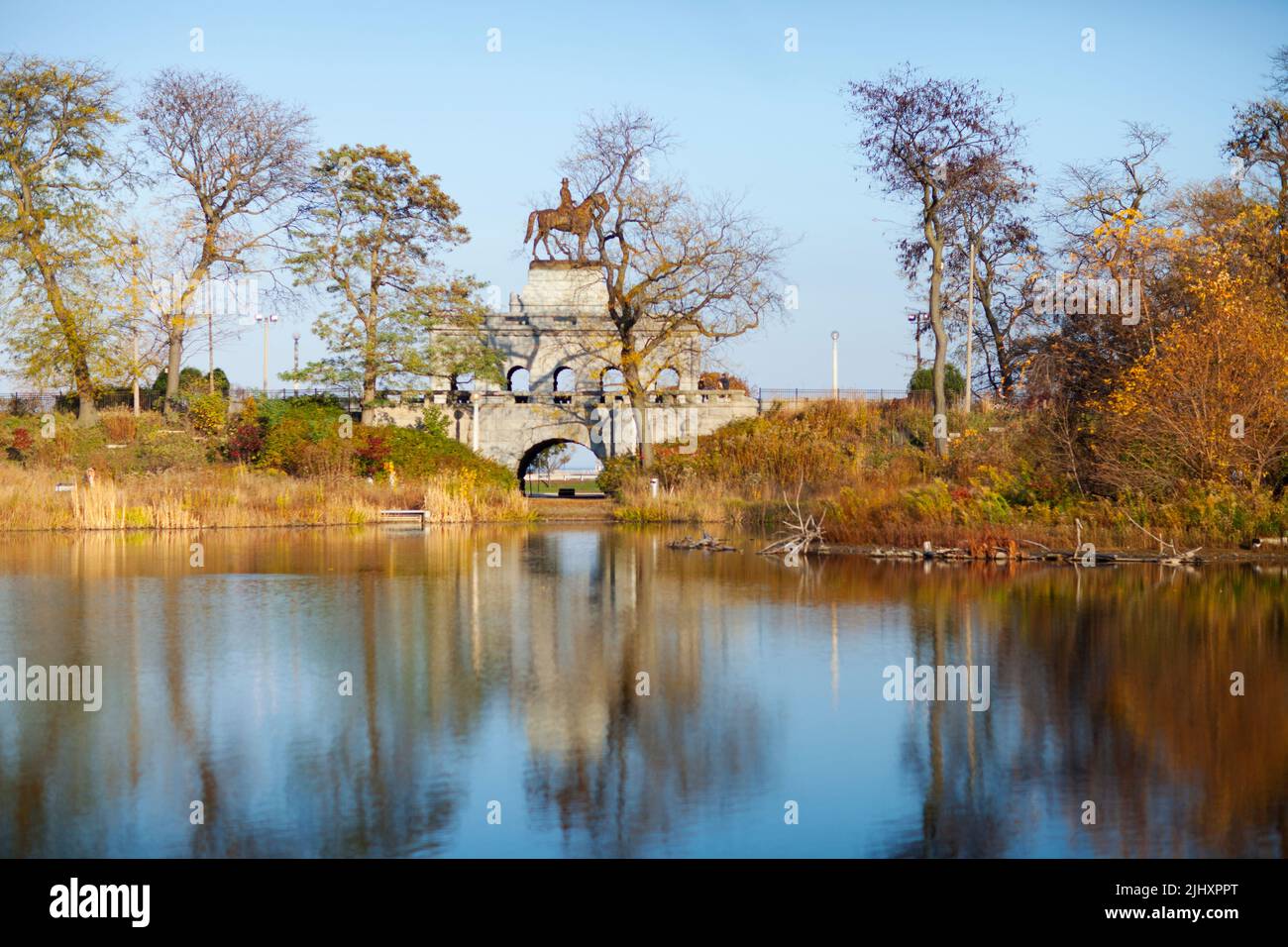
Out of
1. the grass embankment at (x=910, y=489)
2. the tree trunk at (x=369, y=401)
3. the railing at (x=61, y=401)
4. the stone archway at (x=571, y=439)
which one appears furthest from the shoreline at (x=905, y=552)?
the railing at (x=61, y=401)

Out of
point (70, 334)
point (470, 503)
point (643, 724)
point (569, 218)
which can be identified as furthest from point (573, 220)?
point (643, 724)

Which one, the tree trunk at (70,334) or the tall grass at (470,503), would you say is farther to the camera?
the tree trunk at (70,334)

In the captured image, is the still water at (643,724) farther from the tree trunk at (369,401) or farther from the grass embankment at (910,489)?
the tree trunk at (369,401)

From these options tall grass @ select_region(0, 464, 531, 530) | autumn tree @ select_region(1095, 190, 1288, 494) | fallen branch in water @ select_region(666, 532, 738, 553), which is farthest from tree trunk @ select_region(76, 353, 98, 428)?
autumn tree @ select_region(1095, 190, 1288, 494)

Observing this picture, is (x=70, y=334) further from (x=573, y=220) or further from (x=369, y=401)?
(x=573, y=220)

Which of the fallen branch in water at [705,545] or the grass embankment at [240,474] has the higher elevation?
the grass embankment at [240,474]

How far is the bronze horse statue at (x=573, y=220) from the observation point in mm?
38312

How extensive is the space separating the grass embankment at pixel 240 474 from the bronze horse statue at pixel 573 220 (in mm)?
7811

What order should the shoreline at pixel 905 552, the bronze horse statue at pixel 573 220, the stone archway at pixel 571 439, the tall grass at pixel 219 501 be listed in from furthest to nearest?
the stone archway at pixel 571 439 < the bronze horse statue at pixel 573 220 < the tall grass at pixel 219 501 < the shoreline at pixel 905 552

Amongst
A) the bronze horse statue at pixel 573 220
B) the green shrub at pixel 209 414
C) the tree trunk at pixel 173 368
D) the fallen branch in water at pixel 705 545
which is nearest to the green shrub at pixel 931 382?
the bronze horse statue at pixel 573 220

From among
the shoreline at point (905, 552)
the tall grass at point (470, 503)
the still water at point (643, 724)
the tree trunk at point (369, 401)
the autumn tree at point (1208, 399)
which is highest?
the tree trunk at point (369, 401)

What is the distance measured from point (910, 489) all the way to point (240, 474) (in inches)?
722

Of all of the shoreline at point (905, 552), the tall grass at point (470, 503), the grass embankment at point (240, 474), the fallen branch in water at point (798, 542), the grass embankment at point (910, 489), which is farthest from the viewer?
the tall grass at point (470, 503)

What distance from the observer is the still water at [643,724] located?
22.8 ft
